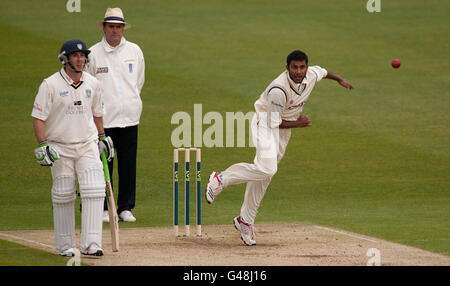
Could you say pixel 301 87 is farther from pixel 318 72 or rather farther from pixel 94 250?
pixel 94 250

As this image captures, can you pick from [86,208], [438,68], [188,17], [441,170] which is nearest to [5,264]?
[86,208]

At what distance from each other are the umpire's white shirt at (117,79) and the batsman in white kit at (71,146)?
89.2 inches

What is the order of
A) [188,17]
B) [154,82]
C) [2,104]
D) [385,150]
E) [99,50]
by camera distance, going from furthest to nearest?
[188,17] < [154,82] < [2,104] < [385,150] < [99,50]

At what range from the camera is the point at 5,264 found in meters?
7.42

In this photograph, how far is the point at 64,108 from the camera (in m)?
7.87

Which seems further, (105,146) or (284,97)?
(284,97)

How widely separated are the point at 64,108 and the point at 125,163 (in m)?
2.59

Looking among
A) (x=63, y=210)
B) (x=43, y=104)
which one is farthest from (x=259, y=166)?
(x=43, y=104)

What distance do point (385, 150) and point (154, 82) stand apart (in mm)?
5371

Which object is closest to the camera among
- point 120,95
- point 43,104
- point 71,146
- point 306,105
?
point 43,104

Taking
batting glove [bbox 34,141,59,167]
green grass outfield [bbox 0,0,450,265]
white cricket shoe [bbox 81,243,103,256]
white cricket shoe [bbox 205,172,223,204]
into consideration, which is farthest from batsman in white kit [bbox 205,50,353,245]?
batting glove [bbox 34,141,59,167]

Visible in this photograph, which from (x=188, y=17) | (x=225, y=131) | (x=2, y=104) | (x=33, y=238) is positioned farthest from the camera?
(x=188, y=17)

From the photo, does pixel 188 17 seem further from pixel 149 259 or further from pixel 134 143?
pixel 149 259

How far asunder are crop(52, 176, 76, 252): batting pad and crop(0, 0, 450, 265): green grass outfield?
541 mm
